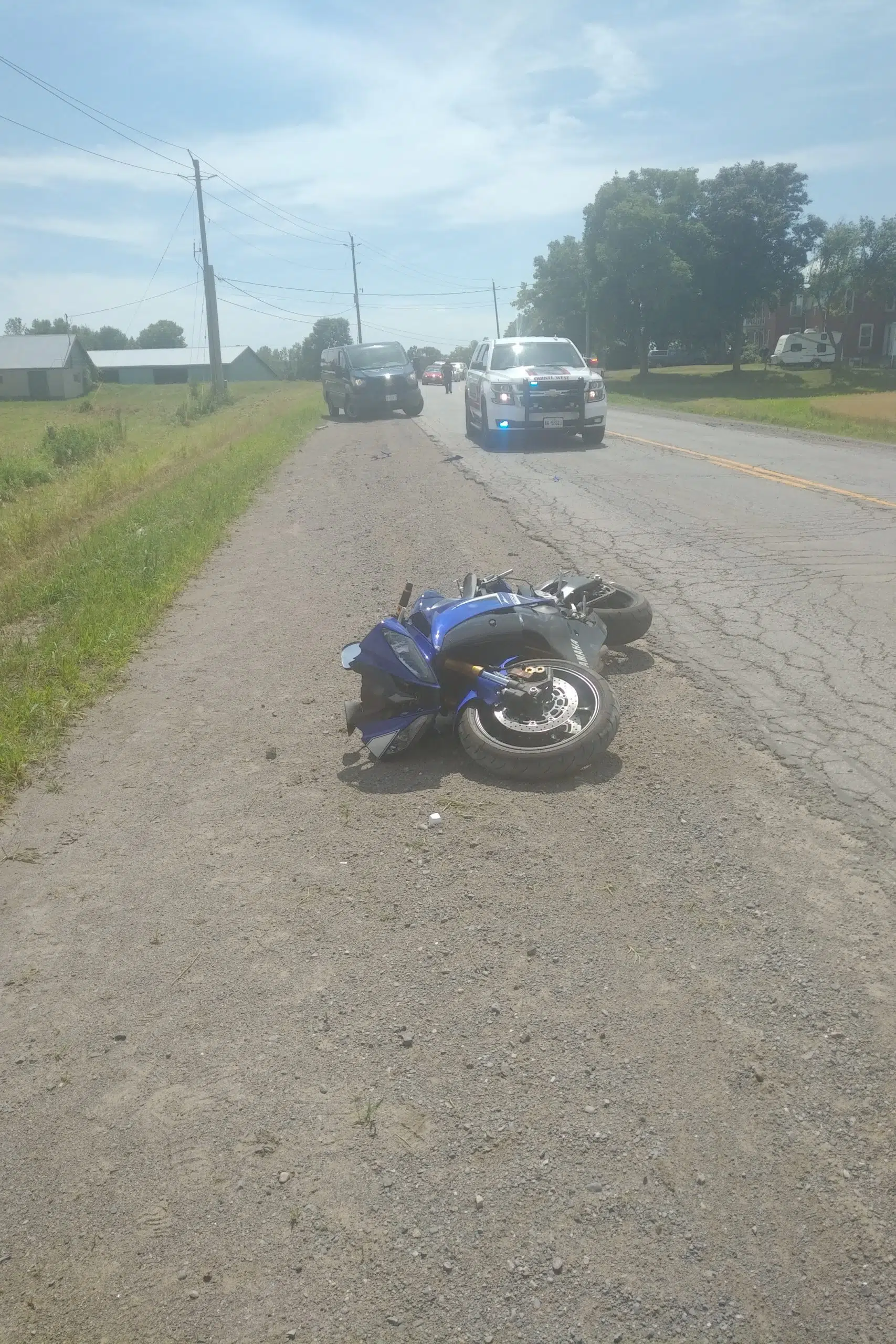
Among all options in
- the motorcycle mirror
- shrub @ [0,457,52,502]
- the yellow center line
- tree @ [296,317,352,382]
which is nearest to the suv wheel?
the yellow center line

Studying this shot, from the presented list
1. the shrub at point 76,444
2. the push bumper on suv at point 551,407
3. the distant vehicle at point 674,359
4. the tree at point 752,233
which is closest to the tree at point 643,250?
the tree at point 752,233

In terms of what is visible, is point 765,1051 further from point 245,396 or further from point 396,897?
point 245,396

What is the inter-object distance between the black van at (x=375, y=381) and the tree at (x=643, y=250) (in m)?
28.2

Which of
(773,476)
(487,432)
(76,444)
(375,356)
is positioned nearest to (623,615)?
(773,476)

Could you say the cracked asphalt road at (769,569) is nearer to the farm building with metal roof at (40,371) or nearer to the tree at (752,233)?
the tree at (752,233)

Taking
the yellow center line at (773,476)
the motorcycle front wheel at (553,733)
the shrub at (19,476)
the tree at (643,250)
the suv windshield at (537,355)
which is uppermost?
the tree at (643,250)

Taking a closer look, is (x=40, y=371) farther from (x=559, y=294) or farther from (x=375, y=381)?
(x=375, y=381)

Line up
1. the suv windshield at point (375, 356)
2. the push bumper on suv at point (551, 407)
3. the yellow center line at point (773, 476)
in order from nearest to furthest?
the yellow center line at point (773, 476), the push bumper on suv at point (551, 407), the suv windshield at point (375, 356)

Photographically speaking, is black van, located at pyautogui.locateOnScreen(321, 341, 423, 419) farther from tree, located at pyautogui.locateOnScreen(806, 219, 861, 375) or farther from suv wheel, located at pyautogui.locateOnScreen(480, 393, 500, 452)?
tree, located at pyautogui.locateOnScreen(806, 219, 861, 375)

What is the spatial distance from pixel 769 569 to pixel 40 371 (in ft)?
263

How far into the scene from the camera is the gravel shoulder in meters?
2.38

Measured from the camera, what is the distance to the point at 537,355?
2091 centimetres

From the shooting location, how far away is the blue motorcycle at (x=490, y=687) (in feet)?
A: 16.4

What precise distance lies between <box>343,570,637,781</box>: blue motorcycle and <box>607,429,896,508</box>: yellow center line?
305 inches
